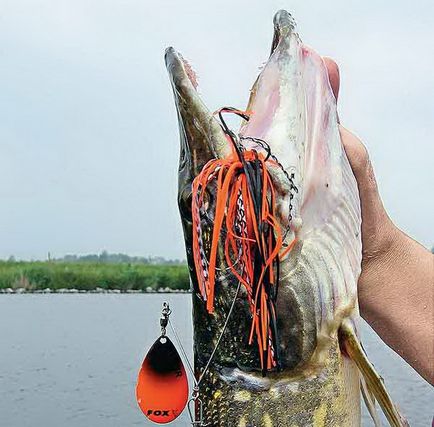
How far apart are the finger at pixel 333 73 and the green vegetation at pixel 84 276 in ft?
121

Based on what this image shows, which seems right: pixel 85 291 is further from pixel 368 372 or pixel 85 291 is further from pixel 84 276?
pixel 368 372

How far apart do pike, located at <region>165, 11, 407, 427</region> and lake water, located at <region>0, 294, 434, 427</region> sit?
31.9 ft

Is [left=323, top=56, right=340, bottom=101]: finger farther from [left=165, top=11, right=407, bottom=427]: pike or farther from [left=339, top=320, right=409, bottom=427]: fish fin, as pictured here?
[left=339, top=320, right=409, bottom=427]: fish fin

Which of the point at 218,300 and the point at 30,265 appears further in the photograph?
the point at 30,265

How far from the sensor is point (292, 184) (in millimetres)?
2086

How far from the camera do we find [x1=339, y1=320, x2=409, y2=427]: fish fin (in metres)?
2.14

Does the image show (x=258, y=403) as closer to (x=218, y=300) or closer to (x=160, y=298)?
(x=218, y=300)

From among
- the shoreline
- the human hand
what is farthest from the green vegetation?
the human hand

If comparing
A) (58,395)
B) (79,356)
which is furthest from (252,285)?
(79,356)

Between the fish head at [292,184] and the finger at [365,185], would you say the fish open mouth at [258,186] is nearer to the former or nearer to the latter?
the fish head at [292,184]

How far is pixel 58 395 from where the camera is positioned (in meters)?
18.0

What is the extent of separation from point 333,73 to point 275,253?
76 cm

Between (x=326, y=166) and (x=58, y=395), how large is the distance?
16966 mm

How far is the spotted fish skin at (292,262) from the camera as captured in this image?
82.5 inches
